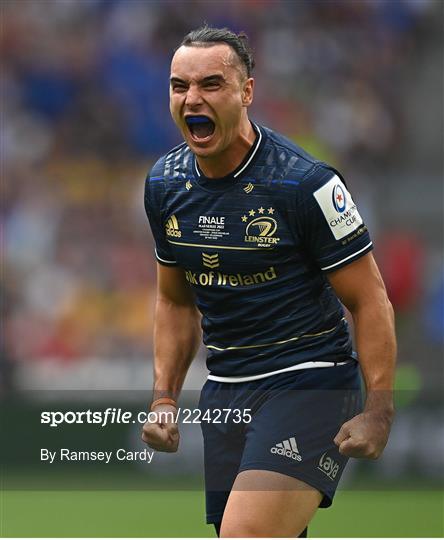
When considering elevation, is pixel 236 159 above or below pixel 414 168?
above

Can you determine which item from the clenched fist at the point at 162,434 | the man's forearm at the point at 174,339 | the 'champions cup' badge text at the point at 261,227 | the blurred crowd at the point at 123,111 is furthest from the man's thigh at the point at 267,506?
the blurred crowd at the point at 123,111

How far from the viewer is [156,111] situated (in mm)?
12523

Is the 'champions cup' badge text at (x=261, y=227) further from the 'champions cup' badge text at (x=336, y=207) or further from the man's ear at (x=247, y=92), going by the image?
the man's ear at (x=247, y=92)

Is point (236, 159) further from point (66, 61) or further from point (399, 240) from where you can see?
point (66, 61)

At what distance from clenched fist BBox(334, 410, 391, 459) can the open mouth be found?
115 cm

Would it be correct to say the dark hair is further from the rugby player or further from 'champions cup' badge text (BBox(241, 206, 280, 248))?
'champions cup' badge text (BBox(241, 206, 280, 248))

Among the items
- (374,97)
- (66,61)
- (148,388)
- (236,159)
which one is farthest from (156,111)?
(236,159)

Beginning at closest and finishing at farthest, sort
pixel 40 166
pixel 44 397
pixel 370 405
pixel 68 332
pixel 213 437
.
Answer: pixel 370 405
pixel 213 437
pixel 44 397
pixel 68 332
pixel 40 166

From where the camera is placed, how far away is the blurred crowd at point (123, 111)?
11344mm

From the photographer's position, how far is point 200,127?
4.34 meters

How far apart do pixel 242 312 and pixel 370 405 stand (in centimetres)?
61

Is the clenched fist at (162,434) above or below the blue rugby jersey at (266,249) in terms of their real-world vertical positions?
below

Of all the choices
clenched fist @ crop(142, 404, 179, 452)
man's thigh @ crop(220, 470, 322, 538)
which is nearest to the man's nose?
clenched fist @ crop(142, 404, 179, 452)

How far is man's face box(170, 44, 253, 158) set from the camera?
169 inches
